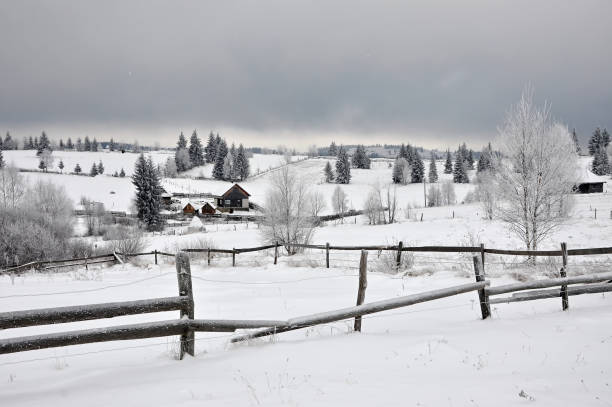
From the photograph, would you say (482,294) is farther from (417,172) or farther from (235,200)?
(417,172)

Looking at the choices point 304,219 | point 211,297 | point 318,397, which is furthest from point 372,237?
point 318,397

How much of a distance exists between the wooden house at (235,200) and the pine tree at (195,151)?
56756 mm

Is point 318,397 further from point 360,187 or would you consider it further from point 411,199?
point 360,187

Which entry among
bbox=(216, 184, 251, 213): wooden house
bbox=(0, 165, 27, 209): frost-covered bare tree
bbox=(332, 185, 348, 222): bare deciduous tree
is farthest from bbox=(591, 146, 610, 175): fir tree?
bbox=(0, 165, 27, 209): frost-covered bare tree

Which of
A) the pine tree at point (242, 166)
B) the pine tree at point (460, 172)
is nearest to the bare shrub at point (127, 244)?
the pine tree at point (242, 166)

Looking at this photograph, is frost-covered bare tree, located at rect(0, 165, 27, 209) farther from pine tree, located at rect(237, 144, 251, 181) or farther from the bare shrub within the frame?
pine tree, located at rect(237, 144, 251, 181)

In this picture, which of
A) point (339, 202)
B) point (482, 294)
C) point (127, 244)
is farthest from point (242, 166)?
point (482, 294)

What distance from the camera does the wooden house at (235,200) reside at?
254 ft

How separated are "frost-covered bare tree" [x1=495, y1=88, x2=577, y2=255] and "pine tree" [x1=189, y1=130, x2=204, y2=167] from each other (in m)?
123

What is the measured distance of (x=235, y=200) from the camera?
77688 mm

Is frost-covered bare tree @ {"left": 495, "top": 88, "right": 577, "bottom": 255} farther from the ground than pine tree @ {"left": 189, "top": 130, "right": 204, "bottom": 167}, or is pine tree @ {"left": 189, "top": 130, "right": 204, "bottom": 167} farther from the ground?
pine tree @ {"left": 189, "top": 130, "right": 204, "bottom": 167}

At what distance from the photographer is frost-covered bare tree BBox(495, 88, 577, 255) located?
16.6m

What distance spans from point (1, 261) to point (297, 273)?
23908mm

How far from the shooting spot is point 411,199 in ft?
266
